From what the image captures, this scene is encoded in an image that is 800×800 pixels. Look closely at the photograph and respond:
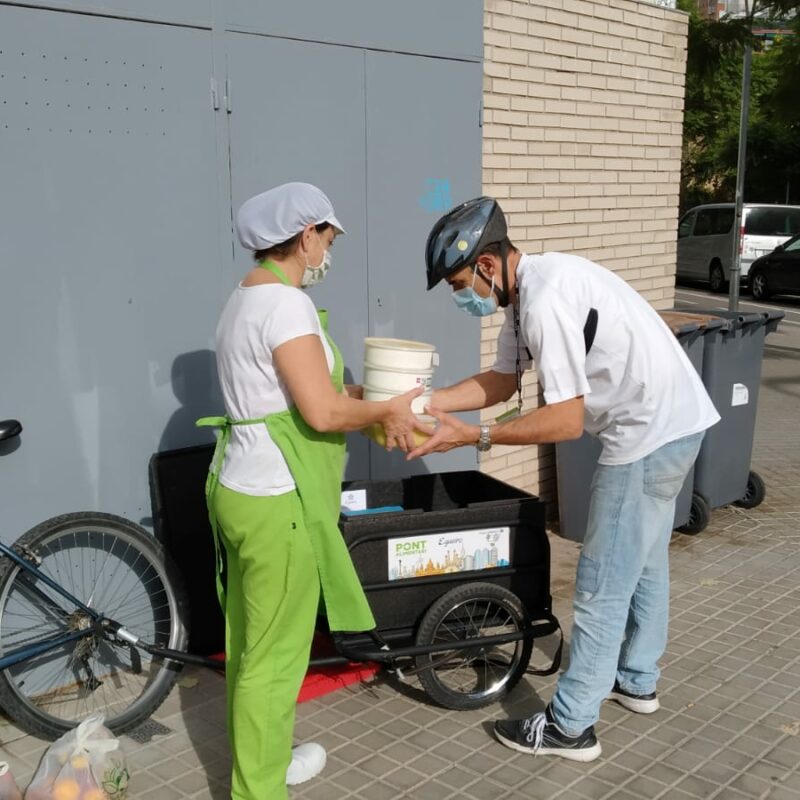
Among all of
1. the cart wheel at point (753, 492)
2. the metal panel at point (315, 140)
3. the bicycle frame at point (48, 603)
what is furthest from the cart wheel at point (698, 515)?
the bicycle frame at point (48, 603)

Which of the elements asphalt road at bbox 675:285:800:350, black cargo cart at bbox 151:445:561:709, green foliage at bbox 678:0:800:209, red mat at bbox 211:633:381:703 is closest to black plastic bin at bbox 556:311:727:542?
black cargo cart at bbox 151:445:561:709

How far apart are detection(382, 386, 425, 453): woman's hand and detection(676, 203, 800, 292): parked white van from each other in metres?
17.8

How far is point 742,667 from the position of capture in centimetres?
436

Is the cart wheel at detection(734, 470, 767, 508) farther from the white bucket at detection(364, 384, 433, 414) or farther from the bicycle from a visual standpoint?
the bicycle

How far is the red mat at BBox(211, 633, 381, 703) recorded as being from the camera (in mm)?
4102

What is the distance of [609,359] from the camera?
3.37m

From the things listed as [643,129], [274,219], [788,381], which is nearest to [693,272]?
[788,381]

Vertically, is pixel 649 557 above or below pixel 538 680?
above

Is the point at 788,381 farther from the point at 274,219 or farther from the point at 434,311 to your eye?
the point at 274,219

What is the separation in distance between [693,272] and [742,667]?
17783 mm

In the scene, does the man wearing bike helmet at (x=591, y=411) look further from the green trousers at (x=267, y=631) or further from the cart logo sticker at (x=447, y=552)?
the green trousers at (x=267, y=631)

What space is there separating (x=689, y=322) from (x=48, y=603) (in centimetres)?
385

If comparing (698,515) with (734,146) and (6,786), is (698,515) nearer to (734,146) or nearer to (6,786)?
(6,786)

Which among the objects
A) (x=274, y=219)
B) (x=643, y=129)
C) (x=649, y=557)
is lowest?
(x=649, y=557)
